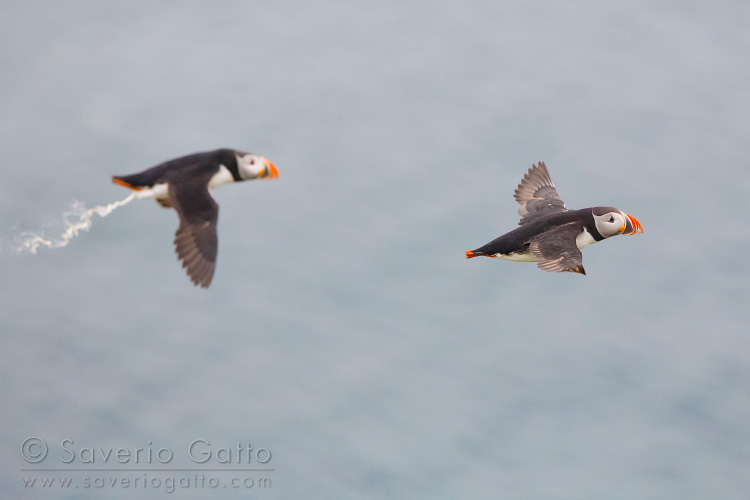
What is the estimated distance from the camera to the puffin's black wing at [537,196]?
68.5ft

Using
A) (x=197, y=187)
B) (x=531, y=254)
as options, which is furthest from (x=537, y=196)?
(x=197, y=187)

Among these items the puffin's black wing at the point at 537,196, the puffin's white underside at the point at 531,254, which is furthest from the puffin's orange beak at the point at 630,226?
the puffin's black wing at the point at 537,196

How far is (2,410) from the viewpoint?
341 ft

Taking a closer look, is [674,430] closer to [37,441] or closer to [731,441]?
[731,441]

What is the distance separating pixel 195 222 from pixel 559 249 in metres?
5.68

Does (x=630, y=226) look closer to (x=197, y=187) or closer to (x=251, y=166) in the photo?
(x=251, y=166)

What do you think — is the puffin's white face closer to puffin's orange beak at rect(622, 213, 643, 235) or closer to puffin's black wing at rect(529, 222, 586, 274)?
puffin's black wing at rect(529, 222, 586, 274)

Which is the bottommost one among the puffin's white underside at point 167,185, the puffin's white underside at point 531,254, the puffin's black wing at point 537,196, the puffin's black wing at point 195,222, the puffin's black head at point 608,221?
the puffin's black wing at point 195,222

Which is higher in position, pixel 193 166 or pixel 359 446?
pixel 359 446

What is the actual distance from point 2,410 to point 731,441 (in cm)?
6080

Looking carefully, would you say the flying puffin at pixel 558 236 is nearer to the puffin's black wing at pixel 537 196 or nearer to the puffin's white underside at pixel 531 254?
the puffin's white underside at pixel 531 254

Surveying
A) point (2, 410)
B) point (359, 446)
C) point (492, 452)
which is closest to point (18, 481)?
point (2, 410)

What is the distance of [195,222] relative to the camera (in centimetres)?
1586

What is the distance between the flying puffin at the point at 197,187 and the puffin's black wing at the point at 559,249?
4589 millimetres
